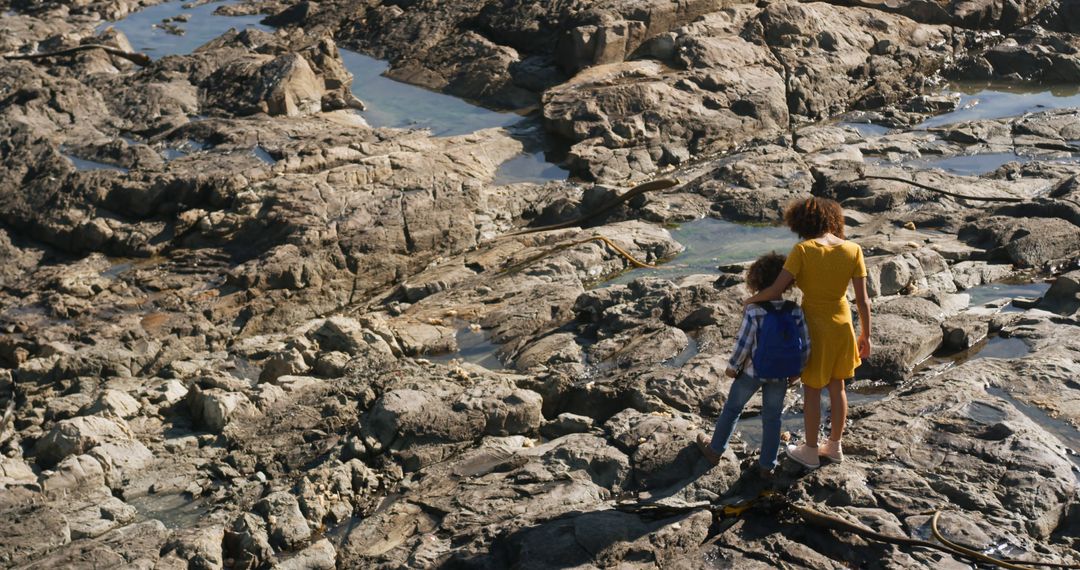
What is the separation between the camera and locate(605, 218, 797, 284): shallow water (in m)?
10.7

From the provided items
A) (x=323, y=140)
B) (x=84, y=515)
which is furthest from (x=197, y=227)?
(x=84, y=515)

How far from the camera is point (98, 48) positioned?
1598 cm

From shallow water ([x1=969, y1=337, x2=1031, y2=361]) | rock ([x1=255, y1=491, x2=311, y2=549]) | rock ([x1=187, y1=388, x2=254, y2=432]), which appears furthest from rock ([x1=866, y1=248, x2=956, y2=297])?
rock ([x1=187, y1=388, x2=254, y2=432])

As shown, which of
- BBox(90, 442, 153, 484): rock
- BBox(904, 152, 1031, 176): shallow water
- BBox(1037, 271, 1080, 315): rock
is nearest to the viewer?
BBox(90, 442, 153, 484): rock

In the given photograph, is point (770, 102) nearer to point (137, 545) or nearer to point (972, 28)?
point (972, 28)

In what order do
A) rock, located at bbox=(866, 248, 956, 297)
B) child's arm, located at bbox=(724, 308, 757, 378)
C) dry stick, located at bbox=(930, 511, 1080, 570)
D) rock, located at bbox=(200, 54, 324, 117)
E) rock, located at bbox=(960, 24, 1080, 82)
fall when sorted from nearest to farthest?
dry stick, located at bbox=(930, 511, 1080, 570), child's arm, located at bbox=(724, 308, 757, 378), rock, located at bbox=(866, 248, 956, 297), rock, located at bbox=(200, 54, 324, 117), rock, located at bbox=(960, 24, 1080, 82)

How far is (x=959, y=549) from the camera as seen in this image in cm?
504

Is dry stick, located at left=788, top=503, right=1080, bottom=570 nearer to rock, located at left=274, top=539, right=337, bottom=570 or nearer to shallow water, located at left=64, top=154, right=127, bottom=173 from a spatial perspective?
rock, located at left=274, top=539, right=337, bottom=570

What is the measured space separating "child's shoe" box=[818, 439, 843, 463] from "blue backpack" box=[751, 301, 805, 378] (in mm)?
612

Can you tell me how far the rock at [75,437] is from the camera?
7.46 meters

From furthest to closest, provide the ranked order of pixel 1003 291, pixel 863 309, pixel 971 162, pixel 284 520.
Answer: pixel 971 162 < pixel 1003 291 < pixel 284 520 < pixel 863 309

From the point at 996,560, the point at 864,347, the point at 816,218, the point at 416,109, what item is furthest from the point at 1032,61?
the point at 996,560

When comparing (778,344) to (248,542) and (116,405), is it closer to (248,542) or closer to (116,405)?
(248,542)

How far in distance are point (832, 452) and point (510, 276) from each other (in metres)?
5.24
